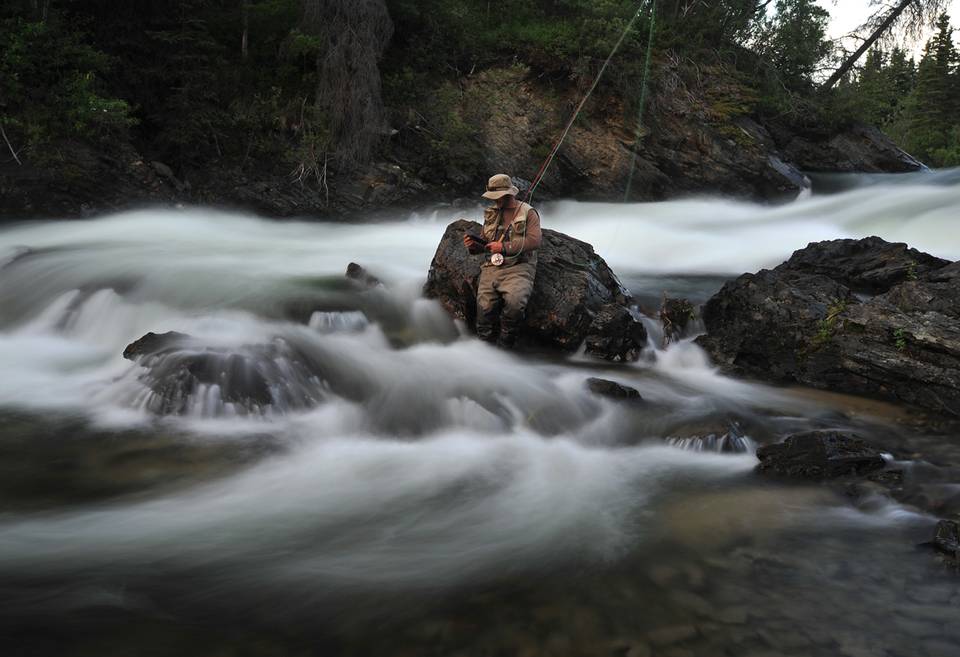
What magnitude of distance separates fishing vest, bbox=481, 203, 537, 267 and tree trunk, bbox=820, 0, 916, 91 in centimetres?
1677

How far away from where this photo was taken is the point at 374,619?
3326 millimetres

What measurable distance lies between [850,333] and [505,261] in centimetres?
359

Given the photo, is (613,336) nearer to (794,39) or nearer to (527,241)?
(527,241)

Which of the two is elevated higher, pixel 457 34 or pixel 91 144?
pixel 457 34

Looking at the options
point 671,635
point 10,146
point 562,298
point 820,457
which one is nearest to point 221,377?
point 562,298

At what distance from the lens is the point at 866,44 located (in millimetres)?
20594

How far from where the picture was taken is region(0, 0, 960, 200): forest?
446 inches

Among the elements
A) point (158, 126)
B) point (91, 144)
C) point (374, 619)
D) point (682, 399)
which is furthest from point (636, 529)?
point (158, 126)

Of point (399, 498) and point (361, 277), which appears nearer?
point (399, 498)

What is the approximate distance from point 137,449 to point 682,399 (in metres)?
4.77

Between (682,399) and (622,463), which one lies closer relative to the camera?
(622,463)

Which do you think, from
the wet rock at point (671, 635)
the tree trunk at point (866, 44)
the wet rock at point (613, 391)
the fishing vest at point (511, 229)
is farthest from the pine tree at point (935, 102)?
the wet rock at point (671, 635)

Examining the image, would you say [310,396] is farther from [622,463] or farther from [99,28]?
[99,28]

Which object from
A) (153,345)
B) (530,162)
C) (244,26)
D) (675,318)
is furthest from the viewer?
(530,162)
